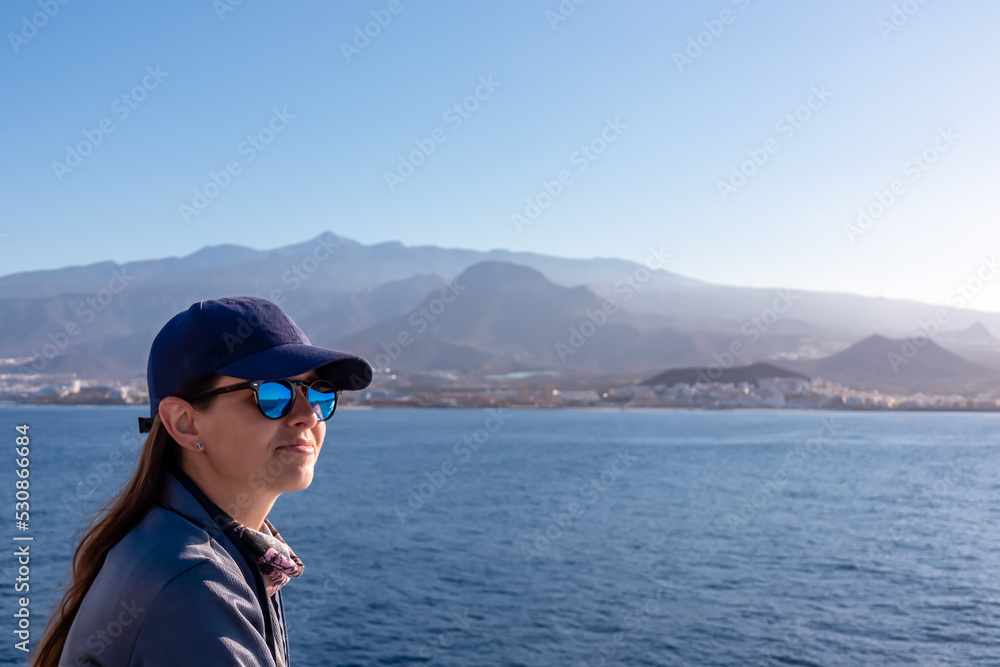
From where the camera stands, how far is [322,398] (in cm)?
157

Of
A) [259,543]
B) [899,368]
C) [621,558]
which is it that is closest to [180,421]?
[259,543]

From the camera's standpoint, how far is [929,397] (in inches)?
5458

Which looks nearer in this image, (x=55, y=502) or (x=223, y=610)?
(x=223, y=610)

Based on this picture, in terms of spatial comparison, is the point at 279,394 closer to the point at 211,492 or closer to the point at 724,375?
the point at 211,492

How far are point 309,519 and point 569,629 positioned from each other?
1719 centimetres

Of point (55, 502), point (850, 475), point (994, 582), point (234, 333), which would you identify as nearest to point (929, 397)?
point (850, 475)

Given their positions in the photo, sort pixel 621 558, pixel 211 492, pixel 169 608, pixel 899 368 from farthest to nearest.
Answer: pixel 899 368 < pixel 621 558 < pixel 211 492 < pixel 169 608

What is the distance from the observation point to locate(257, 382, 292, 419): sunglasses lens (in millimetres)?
1413

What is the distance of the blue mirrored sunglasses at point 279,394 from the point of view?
139 cm

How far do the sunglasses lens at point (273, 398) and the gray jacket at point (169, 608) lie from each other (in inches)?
10.0

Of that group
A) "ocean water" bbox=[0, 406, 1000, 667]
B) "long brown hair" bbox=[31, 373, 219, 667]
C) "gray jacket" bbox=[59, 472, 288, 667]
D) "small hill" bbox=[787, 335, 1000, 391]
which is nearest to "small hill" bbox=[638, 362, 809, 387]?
"small hill" bbox=[787, 335, 1000, 391]

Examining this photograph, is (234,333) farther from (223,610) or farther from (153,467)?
(223,610)

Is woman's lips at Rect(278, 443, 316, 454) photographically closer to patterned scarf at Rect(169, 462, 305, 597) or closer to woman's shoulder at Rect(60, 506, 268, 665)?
patterned scarf at Rect(169, 462, 305, 597)

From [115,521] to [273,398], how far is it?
1.09ft
